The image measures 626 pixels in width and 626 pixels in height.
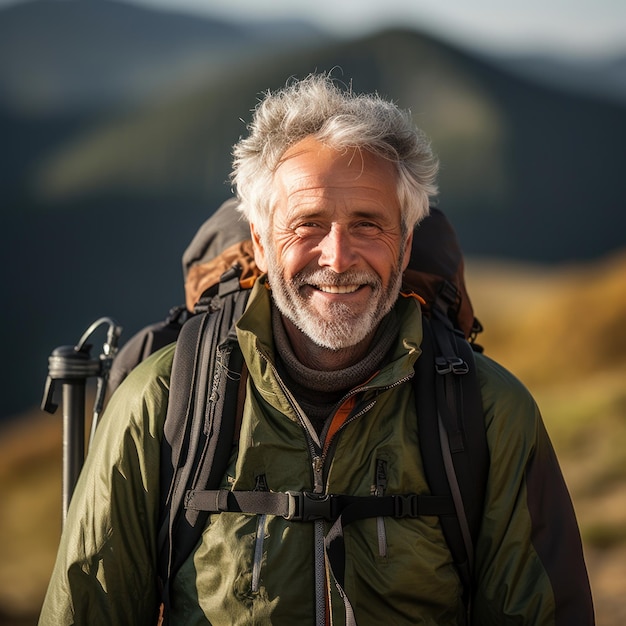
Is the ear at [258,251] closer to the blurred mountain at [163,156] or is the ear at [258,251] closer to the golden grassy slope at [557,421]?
the golden grassy slope at [557,421]

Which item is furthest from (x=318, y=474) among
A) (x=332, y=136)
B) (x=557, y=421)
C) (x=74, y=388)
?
(x=557, y=421)

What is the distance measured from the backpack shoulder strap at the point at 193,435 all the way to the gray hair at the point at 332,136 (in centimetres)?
43

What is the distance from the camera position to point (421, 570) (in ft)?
6.51

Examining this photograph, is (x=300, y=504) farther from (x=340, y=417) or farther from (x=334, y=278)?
(x=334, y=278)

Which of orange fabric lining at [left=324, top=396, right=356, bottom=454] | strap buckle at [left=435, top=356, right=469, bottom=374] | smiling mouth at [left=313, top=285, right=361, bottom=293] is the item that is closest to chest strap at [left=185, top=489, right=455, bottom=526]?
orange fabric lining at [left=324, top=396, right=356, bottom=454]

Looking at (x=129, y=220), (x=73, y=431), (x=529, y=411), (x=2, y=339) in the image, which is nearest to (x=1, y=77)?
(x=129, y=220)

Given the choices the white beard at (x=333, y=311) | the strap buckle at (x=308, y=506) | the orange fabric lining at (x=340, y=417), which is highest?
the white beard at (x=333, y=311)

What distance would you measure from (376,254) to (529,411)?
1.89 ft

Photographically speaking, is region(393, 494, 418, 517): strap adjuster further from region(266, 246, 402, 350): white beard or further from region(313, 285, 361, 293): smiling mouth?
region(313, 285, 361, 293): smiling mouth

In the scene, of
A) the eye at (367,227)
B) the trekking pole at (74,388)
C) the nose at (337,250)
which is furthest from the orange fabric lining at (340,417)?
the trekking pole at (74,388)

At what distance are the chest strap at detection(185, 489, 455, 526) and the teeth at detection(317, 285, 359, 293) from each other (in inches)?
21.0

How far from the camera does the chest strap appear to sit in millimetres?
1979

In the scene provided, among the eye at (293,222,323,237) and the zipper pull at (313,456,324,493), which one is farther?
the eye at (293,222,323,237)

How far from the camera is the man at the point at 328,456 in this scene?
78.0 inches
